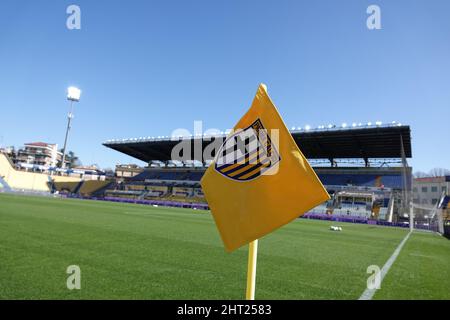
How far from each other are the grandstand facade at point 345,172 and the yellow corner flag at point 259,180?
31318 mm

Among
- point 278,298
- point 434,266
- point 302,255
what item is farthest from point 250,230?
point 434,266

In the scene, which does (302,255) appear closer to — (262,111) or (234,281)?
(234,281)

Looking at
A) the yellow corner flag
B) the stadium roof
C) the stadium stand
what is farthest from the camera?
the stadium stand

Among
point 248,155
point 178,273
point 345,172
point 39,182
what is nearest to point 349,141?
point 345,172

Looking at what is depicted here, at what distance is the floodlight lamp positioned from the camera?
63.1 m

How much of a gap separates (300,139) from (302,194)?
41748mm

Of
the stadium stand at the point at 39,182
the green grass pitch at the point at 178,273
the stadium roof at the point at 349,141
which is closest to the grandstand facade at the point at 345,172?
the stadium roof at the point at 349,141

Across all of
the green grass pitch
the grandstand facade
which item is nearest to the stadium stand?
the grandstand facade

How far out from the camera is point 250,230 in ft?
8.87

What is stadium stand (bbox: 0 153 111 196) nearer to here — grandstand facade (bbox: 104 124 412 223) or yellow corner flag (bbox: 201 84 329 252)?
grandstand facade (bbox: 104 124 412 223)

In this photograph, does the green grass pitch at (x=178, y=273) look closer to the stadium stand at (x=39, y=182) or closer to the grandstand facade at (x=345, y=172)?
the grandstand facade at (x=345, y=172)

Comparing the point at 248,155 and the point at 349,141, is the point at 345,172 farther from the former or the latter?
the point at 248,155

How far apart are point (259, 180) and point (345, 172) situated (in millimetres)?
49773
